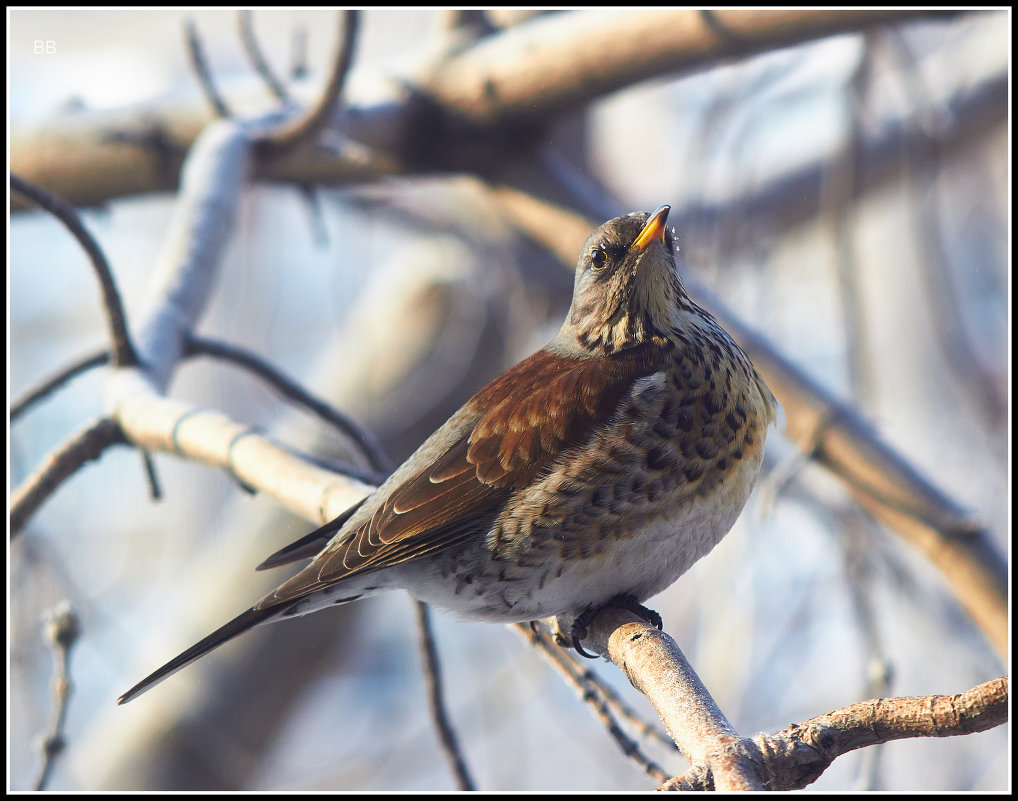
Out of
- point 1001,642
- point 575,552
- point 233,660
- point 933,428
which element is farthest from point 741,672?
point 233,660

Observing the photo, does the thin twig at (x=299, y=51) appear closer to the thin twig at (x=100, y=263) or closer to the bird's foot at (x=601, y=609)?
the thin twig at (x=100, y=263)

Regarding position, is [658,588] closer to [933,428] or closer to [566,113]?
[566,113]

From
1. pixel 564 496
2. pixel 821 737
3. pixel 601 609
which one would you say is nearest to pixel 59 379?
pixel 564 496

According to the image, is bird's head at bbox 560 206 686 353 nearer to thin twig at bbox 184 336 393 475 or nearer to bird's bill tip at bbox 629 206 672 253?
bird's bill tip at bbox 629 206 672 253

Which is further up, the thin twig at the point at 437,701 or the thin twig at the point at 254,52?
the thin twig at the point at 254,52

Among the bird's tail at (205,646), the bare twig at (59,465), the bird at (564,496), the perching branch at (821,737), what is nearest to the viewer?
the perching branch at (821,737)

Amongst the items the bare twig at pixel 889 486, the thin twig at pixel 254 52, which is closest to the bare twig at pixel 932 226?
the bare twig at pixel 889 486

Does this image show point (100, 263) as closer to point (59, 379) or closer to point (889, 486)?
point (59, 379)
